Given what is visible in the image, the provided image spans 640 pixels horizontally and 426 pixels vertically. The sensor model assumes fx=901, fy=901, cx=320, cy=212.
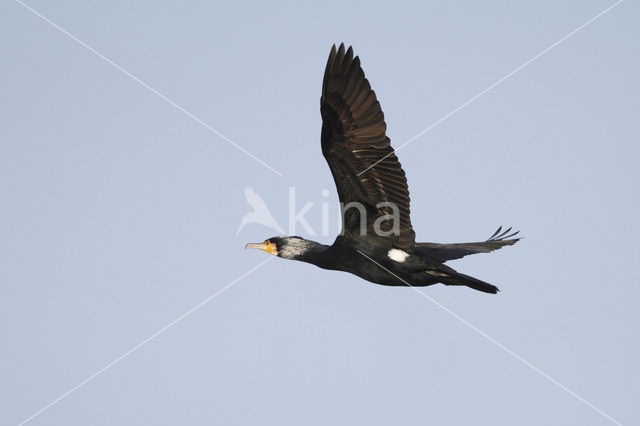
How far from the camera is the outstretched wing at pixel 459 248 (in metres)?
11.3

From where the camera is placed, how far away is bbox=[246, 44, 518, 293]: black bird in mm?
9992

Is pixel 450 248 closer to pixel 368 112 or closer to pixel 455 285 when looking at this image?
pixel 455 285

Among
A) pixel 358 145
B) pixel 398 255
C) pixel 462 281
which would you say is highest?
pixel 358 145

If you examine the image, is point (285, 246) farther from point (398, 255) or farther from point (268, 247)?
point (398, 255)

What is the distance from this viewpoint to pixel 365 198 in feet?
34.4

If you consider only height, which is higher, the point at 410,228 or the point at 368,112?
the point at 368,112

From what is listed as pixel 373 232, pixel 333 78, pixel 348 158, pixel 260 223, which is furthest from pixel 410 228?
pixel 260 223

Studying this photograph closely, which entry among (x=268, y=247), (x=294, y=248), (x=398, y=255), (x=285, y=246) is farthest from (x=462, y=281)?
(x=268, y=247)

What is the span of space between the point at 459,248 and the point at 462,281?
187cm

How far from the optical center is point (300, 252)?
11.6m

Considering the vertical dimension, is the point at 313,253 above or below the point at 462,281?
above

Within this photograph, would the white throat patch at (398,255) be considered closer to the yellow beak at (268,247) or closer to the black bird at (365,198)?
the black bird at (365,198)

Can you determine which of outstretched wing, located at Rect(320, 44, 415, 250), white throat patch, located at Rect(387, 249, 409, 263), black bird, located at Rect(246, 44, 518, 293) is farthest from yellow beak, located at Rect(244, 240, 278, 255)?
white throat patch, located at Rect(387, 249, 409, 263)

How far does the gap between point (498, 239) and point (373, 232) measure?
10.6ft
